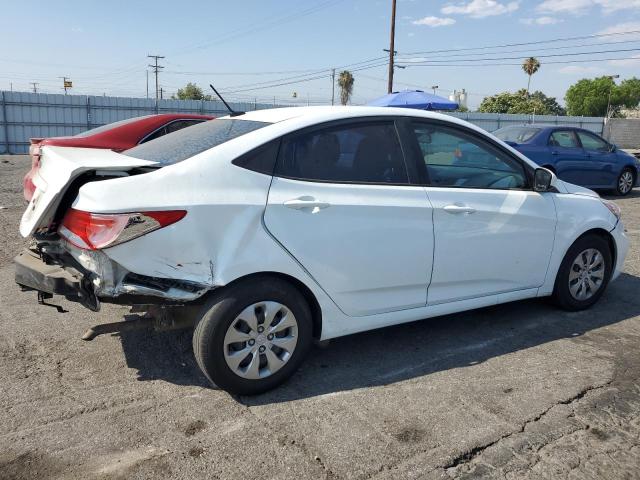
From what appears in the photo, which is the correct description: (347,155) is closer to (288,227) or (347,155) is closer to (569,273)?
(288,227)

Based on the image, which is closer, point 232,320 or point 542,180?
point 232,320

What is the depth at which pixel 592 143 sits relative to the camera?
12180mm

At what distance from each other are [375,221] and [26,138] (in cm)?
2693

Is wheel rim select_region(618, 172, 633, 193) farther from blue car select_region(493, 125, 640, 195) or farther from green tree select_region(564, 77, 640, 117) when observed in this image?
green tree select_region(564, 77, 640, 117)

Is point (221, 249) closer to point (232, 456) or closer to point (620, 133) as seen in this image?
point (232, 456)

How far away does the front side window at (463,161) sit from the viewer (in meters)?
3.97

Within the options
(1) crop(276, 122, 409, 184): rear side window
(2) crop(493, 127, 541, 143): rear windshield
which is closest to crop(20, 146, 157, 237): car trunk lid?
(1) crop(276, 122, 409, 184): rear side window

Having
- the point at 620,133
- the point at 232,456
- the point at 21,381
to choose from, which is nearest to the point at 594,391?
the point at 232,456

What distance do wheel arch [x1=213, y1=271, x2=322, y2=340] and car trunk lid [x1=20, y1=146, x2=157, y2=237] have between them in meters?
0.87

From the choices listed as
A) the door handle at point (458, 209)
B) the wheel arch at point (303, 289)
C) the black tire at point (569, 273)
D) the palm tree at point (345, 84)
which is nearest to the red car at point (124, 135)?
the door handle at point (458, 209)

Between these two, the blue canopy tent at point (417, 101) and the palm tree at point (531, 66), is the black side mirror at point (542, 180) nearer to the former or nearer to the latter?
the blue canopy tent at point (417, 101)

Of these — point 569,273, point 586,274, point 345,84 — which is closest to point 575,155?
point 586,274

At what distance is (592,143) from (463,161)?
946cm

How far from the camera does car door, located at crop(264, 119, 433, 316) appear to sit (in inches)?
131
